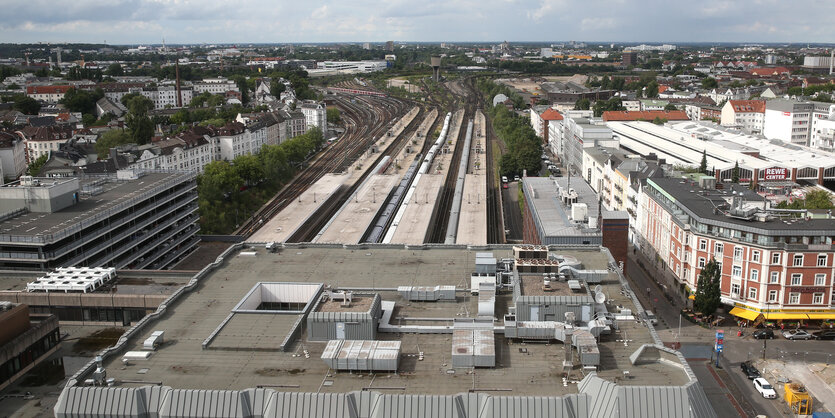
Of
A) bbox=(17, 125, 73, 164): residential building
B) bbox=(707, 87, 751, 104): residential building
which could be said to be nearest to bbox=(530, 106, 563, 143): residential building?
bbox=(707, 87, 751, 104): residential building

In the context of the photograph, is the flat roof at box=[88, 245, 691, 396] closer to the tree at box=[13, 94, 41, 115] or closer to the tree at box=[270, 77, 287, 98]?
the tree at box=[13, 94, 41, 115]

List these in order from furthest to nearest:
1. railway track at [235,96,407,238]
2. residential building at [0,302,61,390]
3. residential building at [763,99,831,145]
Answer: residential building at [763,99,831,145]
railway track at [235,96,407,238]
residential building at [0,302,61,390]

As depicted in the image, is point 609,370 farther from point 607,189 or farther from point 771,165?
point 771,165

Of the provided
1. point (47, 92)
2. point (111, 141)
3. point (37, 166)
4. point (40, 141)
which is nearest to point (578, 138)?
point (111, 141)

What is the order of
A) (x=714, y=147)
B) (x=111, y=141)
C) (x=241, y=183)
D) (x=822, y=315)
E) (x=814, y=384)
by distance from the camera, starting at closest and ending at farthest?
(x=814, y=384) < (x=822, y=315) < (x=241, y=183) < (x=714, y=147) < (x=111, y=141)

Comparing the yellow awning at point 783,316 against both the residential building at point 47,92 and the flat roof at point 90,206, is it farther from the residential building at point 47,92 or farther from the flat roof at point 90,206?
the residential building at point 47,92

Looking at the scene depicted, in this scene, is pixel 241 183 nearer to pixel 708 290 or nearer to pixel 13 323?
pixel 13 323
